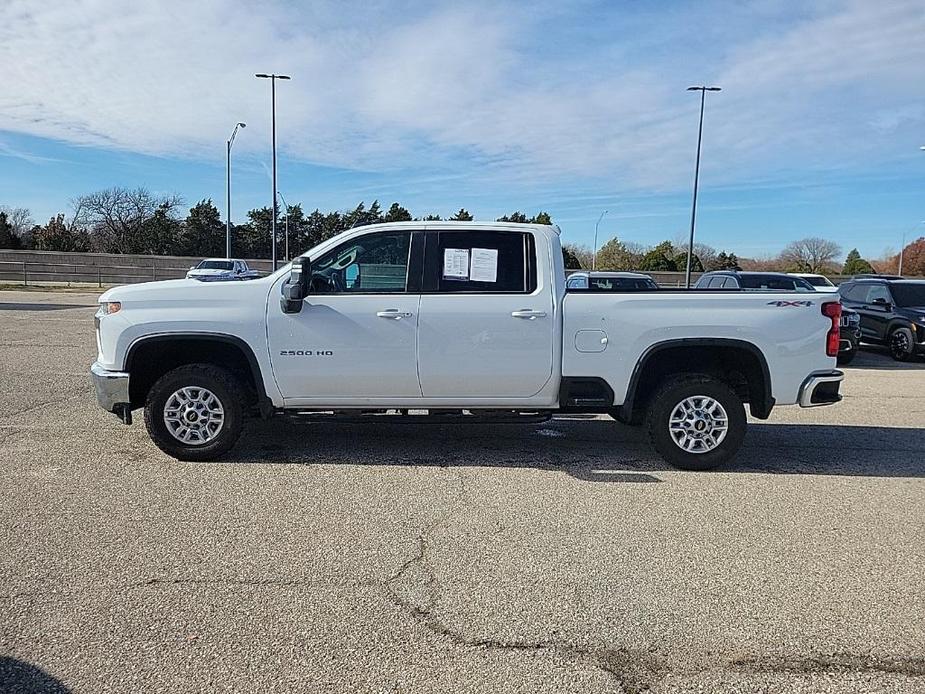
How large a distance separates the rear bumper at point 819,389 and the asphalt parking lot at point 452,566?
2.14 feet

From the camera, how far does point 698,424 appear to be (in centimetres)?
613

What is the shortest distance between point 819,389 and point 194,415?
17.1 ft

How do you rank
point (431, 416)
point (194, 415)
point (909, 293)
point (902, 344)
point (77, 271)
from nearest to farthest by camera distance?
point (194, 415) < point (431, 416) < point (902, 344) < point (909, 293) < point (77, 271)

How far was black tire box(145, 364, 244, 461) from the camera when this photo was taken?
6.00m

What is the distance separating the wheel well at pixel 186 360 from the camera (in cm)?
598

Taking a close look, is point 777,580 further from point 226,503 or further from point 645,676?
point 226,503

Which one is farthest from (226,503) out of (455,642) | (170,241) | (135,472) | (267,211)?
(170,241)

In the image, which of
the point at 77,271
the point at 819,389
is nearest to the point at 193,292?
the point at 819,389

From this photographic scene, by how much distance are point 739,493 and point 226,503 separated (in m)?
3.83

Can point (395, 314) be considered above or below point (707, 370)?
above

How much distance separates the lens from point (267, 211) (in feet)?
191

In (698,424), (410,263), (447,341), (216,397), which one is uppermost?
(410,263)

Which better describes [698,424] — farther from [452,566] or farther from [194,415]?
[194,415]

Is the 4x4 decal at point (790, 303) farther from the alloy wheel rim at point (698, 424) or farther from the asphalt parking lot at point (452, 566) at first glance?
the asphalt parking lot at point (452, 566)
